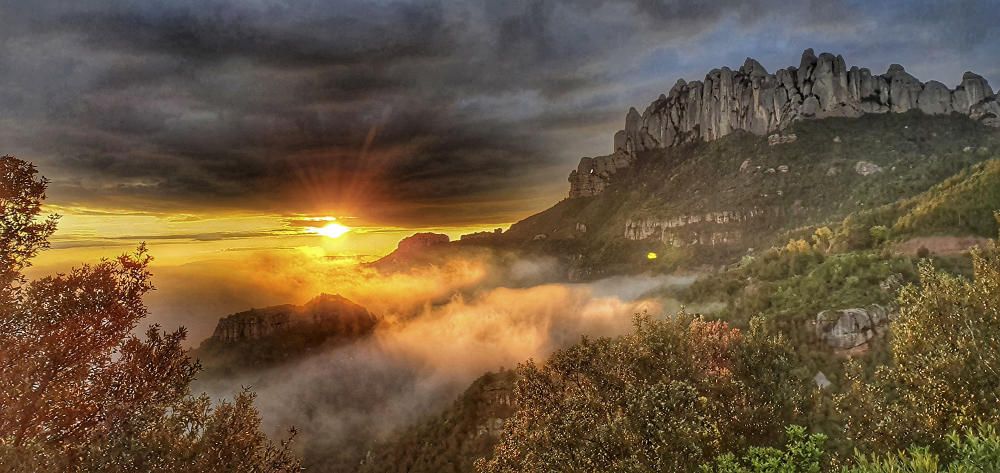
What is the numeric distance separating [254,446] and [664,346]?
79.3ft

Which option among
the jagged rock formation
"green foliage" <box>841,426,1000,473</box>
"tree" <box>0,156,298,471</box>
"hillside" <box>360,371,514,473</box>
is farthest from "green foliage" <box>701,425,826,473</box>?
"hillside" <box>360,371,514,473</box>

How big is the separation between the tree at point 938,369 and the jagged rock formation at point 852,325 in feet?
205

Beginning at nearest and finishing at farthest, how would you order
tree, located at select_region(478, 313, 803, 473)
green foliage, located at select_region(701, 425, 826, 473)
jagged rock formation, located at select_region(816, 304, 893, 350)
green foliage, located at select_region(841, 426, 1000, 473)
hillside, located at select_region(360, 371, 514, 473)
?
green foliage, located at select_region(841, 426, 1000, 473), green foliage, located at select_region(701, 425, 826, 473), tree, located at select_region(478, 313, 803, 473), jagged rock formation, located at select_region(816, 304, 893, 350), hillside, located at select_region(360, 371, 514, 473)

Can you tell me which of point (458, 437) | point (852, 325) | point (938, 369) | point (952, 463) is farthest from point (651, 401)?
point (458, 437)

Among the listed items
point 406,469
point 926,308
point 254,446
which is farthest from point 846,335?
point 406,469

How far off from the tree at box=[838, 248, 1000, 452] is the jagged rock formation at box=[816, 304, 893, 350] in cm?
6234

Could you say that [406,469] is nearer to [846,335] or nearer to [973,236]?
[846,335]

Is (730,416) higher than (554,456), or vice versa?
(730,416)

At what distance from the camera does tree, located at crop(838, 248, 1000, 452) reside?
24953mm

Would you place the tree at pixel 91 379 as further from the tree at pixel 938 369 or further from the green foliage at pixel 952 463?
the tree at pixel 938 369

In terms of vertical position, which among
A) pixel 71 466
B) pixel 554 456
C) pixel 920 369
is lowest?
pixel 554 456

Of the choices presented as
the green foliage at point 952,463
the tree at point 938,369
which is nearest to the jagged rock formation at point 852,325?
the tree at point 938,369

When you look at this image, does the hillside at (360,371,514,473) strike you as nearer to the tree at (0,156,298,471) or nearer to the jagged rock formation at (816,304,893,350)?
the jagged rock formation at (816,304,893,350)

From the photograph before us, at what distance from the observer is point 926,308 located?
94.2 ft
